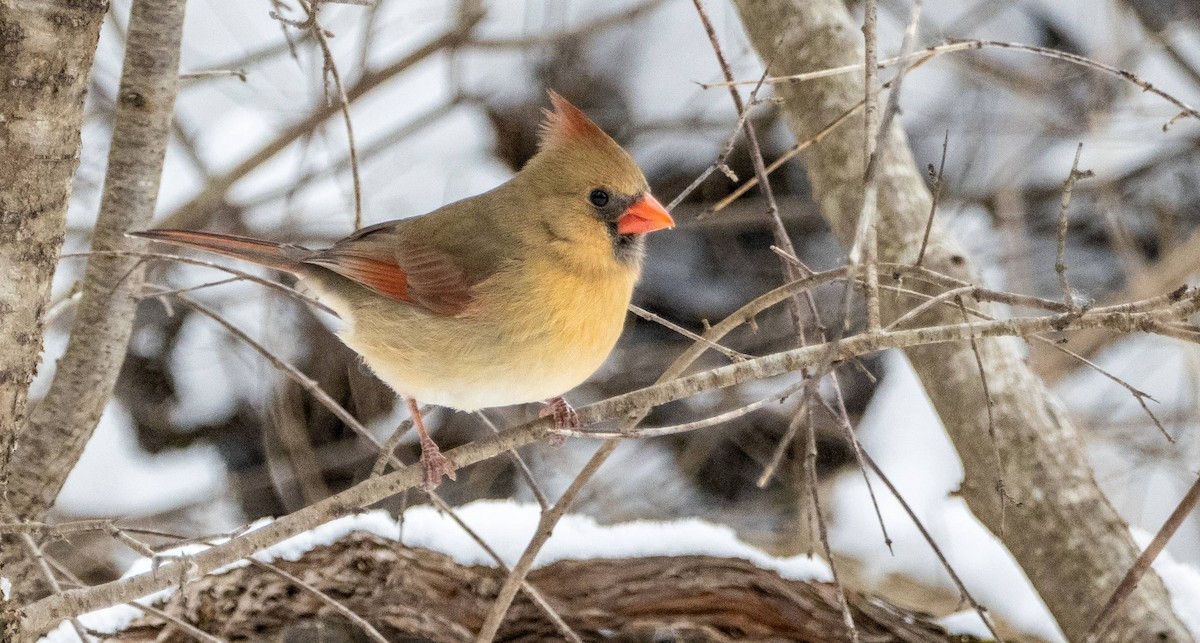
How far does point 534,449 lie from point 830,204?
194cm

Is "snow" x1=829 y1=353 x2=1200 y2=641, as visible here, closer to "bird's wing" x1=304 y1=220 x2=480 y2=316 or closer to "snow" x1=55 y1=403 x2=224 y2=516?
"bird's wing" x1=304 y1=220 x2=480 y2=316

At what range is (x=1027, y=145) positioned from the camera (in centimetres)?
457

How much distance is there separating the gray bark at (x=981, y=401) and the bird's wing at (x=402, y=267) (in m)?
0.95

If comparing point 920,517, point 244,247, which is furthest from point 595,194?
point 920,517

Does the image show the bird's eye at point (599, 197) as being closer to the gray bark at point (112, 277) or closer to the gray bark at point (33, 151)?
the gray bark at point (112, 277)

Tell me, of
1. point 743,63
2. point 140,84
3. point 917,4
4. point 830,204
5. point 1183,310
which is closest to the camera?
point 1183,310

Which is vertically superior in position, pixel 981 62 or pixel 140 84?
pixel 981 62

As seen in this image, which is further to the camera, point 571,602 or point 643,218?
point 571,602

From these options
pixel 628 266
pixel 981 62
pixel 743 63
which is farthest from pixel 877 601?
pixel 981 62

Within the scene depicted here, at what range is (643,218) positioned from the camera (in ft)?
7.89

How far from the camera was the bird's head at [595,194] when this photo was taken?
94.6 inches

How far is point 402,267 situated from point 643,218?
23.1 inches

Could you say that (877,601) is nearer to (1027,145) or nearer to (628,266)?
Result: (628,266)

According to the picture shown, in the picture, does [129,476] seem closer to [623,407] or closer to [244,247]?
[244,247]
